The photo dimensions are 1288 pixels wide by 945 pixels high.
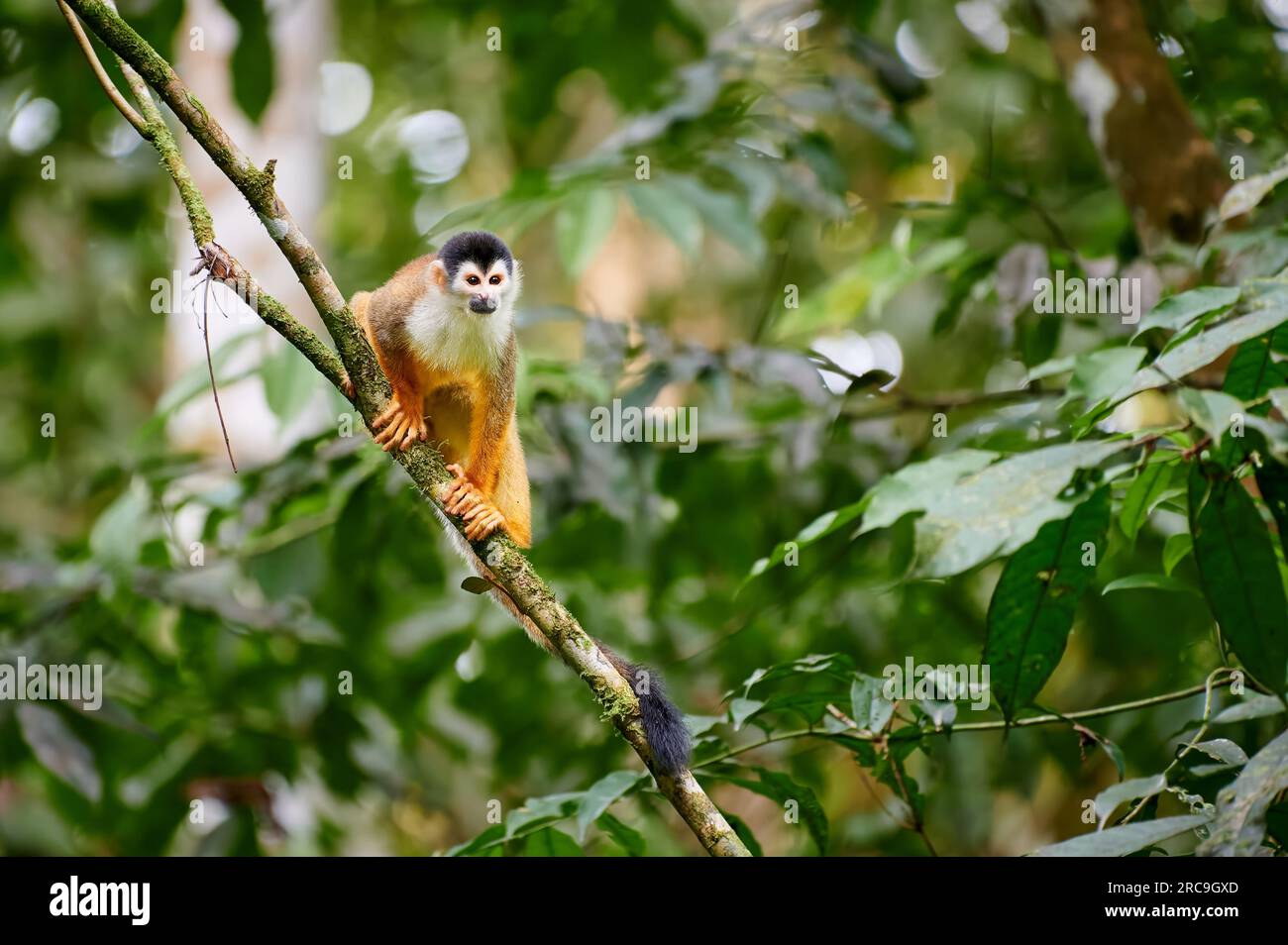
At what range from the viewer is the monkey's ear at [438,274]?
132 inches

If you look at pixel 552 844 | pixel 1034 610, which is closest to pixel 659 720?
pixel 552 844

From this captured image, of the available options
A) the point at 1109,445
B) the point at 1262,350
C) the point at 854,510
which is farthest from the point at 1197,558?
the point at 854,510

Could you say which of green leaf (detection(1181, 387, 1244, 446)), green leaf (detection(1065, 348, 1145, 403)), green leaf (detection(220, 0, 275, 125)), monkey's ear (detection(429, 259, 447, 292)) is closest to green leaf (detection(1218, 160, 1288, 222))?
green leaf (detection(1065, 348, 1145, 403))

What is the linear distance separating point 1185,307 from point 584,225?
1.76m

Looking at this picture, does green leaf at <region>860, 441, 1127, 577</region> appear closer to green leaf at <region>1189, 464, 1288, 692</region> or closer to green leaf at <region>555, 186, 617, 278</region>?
green leaf at <region>1189, 464, 1288, 692</region>

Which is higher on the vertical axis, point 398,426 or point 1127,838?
point 398,426

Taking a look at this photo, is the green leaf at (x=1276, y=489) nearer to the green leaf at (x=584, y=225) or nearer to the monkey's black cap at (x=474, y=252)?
the green leaf at (x=584, y=225)

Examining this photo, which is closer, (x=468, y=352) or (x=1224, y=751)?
(x=1224, y=751)

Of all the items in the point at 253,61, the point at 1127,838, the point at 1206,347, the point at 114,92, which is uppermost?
the point at 253,61

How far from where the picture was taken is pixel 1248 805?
164 cm

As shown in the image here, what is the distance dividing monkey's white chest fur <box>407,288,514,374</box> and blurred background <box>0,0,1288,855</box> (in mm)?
194

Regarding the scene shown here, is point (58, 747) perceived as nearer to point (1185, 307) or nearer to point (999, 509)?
point (999, 509)

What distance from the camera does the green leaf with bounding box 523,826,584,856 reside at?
239cm

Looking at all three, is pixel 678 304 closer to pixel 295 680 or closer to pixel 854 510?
pixel 295 680
